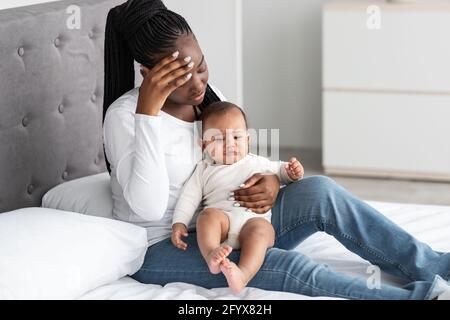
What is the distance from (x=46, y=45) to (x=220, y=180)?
27.6 inches

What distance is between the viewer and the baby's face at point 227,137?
88.4 inches

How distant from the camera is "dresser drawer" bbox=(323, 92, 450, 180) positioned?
4.13 meters

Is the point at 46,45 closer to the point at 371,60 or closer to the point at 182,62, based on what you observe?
the point at 182,62

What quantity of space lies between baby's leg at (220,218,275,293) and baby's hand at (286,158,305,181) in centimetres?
17

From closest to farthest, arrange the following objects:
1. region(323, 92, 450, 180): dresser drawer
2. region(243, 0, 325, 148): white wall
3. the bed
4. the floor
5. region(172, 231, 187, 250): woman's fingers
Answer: region(172, 231, 187, 250): woman's fingers, the bed, the floor, region(323, 92, 450, 180): dresser drawer, region(243, 0, 325, 148): white wall

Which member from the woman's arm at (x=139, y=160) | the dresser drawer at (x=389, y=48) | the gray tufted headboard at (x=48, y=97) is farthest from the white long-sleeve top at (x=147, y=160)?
the dresser drawer at (x=389, y=48)

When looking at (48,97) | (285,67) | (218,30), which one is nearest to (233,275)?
(48,97)

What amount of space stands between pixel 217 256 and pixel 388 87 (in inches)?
92.9

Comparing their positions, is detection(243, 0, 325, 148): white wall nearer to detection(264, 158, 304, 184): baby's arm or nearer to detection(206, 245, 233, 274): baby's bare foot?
detection(264, 158, 304, 184): baby's arm

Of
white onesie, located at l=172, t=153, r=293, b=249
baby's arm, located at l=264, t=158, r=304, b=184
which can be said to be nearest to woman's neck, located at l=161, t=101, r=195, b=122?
white onesie, located at l=172, t=153, r=293, b=249

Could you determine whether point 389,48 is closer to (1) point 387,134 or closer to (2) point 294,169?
(1) point 387,134

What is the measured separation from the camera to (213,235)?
6.89ft

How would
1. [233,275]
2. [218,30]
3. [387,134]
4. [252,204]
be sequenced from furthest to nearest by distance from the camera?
[387,134] → [218,30] → [252,204] → [233,275]

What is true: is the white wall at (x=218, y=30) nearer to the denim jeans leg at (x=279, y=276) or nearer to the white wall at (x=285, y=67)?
the white wall at (x=285, y=67)
